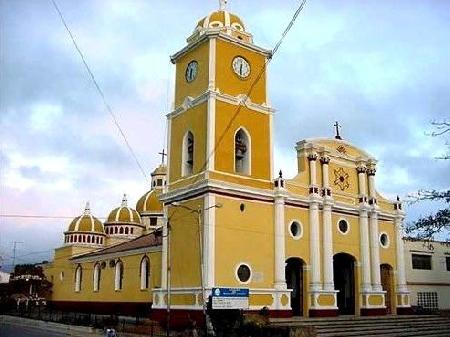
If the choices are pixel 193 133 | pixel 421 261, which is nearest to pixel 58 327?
pixel 193 133

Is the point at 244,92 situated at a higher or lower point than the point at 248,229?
higher

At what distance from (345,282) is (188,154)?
12490 millimetres

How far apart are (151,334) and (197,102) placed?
1186cm

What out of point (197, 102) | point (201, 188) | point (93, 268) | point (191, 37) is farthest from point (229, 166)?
point (93, 268)

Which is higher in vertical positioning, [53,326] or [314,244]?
[314,244]

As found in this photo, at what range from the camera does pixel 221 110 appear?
2780 centimetres

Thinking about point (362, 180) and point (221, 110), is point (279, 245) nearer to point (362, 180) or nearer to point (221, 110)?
point (221, 110)

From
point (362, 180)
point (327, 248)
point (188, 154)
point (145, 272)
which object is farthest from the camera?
point (145, 272)

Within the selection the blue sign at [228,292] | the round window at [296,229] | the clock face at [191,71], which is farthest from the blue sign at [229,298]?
the clock face at [191,71]

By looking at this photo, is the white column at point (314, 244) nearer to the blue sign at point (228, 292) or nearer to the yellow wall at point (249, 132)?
the yellow wall at point (249, 132)

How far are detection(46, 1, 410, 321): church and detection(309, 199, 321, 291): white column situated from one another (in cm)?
5

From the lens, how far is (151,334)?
24.3 m

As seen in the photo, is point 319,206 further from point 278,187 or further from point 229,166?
point 229,166

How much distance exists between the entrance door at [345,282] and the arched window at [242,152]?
325 inches
